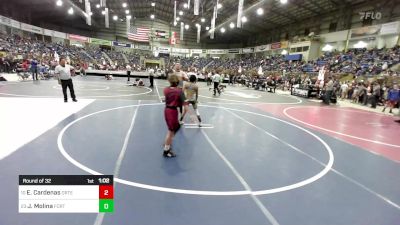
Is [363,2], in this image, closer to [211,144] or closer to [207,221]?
[211,144]

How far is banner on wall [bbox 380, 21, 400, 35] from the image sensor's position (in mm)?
23514

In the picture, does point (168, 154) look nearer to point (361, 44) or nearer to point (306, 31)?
point (361, 44)

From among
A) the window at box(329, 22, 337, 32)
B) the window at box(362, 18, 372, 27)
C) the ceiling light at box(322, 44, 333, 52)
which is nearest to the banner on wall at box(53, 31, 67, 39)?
the ceiling light at box(322, 44, 333, 52)

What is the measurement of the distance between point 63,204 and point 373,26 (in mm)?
33227

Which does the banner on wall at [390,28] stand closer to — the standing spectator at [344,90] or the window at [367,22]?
the window at [367,22]

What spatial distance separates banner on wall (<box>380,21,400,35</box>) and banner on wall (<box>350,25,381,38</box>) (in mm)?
847

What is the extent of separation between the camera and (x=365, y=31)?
27.5 meters

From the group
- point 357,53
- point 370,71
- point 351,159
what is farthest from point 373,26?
point 351,159

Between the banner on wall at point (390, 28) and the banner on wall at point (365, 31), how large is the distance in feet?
2.78

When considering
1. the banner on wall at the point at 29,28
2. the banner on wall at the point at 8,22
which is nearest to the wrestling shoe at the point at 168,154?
the banner on wall at the point at 8,22

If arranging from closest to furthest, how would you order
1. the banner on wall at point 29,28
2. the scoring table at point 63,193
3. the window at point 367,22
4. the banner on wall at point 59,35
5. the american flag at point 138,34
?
the scoring table at point 63,193, the window at point 367,22, the banner on wall at point 29,28, the american flag at point 138,34, the banner on wall at point 59,35

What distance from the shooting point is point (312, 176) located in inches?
175

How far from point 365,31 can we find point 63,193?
3352 cm

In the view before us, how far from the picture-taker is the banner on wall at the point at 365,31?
2622 centimetres
